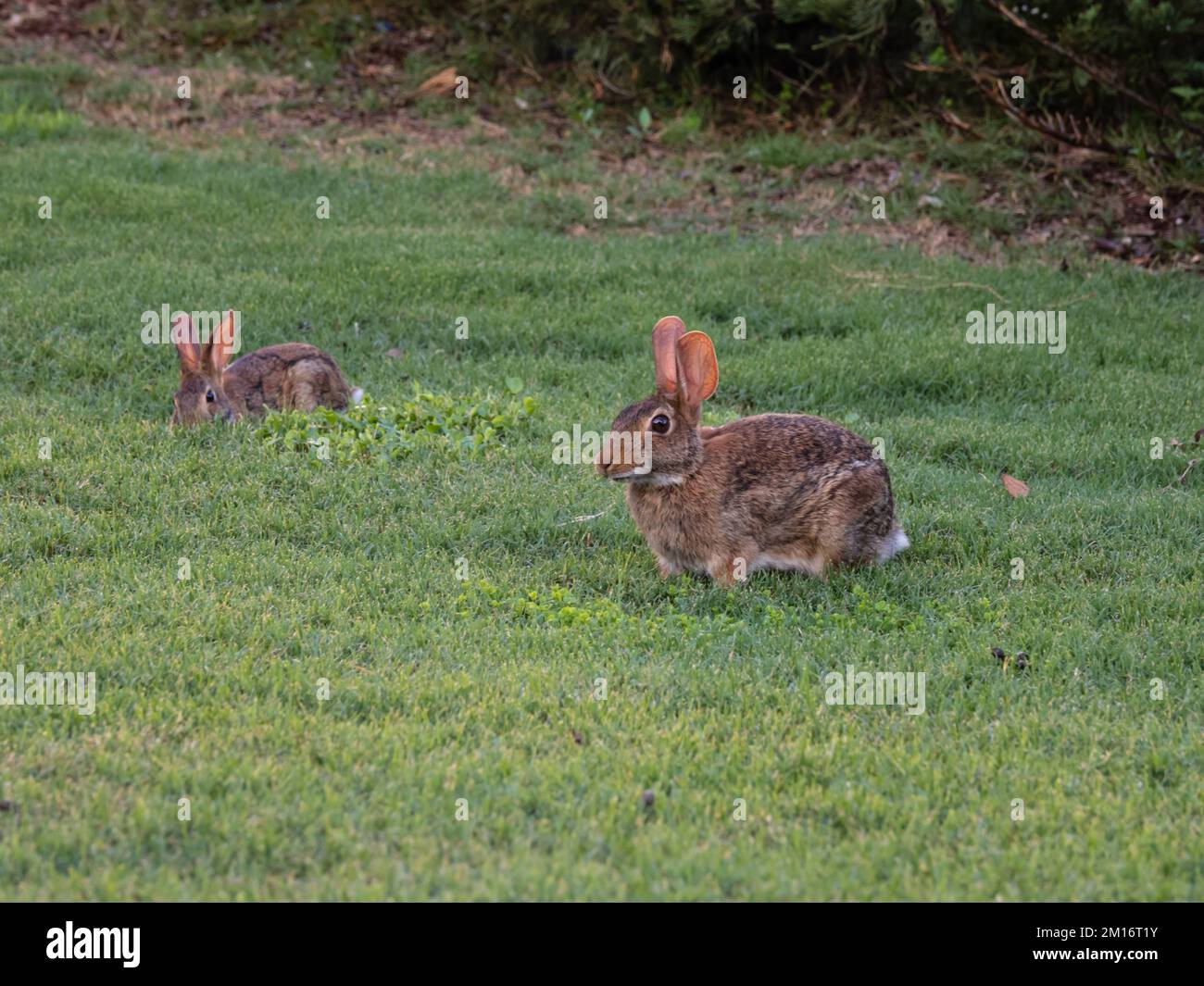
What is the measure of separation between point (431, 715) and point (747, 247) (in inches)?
375

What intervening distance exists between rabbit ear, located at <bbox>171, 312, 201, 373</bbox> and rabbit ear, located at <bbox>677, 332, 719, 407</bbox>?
406cm

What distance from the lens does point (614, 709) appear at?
6.12m

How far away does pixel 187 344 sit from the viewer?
10.0m

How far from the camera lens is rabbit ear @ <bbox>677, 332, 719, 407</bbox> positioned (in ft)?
25.2

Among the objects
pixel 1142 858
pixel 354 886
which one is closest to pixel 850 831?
pixel 1142 858

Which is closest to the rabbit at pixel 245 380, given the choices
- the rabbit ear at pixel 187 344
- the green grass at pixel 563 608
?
the rabbit ear at pixel 187 344

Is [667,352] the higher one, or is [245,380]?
[245,380]

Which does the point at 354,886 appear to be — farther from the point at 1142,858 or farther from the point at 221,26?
the point at 221,26

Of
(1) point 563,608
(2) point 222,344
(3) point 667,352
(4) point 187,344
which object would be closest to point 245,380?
(2) point 222,344

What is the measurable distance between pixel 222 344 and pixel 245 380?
0.45m

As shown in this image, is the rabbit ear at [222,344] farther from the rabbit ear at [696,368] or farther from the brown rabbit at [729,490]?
the rabbit ear at [696,368]

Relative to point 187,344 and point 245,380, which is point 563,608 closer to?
point 187,344

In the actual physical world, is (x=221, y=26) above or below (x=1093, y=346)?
above

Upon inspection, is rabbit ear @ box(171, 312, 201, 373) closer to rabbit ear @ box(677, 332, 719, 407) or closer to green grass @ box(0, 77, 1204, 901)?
green grass @ box(0, 77, 1204, 901)
